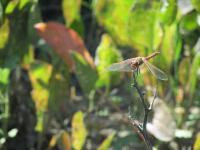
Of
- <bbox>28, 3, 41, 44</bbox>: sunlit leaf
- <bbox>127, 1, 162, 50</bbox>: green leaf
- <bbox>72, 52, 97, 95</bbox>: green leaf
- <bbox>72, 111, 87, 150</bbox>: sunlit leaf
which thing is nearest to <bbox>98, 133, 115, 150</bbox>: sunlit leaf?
<bbox>72, 111, 87, 150</bbox>: sunlit leaf

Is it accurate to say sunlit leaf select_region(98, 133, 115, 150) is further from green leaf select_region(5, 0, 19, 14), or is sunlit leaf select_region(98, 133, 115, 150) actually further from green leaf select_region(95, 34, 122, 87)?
green leaf select_region(5, 0, 19, 14)

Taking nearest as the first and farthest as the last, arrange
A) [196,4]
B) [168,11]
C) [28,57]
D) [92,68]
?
[196,4], [168,11], [92,68], [28,57]

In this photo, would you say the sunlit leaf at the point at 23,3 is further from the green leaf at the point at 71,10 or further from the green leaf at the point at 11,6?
the green leaf at the point at 71,10

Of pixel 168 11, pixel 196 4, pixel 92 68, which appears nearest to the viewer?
pixel 196 4

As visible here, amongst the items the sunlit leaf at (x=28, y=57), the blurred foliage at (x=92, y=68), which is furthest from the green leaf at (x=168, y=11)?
the sunlit leaf at (x=28, y=57)

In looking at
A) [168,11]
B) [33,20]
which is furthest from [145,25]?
[33,20]

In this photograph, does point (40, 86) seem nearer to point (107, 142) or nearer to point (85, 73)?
point (85, 73)

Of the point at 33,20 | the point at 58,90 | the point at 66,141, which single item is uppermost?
the point at 33,20

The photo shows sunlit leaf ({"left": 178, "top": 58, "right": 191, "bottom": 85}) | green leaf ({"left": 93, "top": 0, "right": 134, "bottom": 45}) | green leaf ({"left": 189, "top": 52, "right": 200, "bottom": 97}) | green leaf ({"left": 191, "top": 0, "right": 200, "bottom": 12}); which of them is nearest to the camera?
green leaf ({"left": 191, "top": 0, "right": 200, "bottom": 12})
